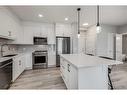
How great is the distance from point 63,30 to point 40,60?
2.15 metres

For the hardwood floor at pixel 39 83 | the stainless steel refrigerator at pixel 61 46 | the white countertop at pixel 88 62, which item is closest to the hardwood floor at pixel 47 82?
the hardwood floor at pixel 39 83

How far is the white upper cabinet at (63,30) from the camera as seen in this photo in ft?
16.4

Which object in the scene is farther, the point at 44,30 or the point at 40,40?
the point at 44,30

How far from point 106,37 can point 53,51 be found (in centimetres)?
349

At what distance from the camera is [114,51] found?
566 centimetres

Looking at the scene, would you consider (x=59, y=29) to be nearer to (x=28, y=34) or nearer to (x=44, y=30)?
(x=44, y=30)

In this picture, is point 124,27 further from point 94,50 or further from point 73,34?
point 73,34

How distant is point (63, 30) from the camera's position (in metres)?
5.09

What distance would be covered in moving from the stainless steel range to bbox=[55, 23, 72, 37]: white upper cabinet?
1415 millimetres

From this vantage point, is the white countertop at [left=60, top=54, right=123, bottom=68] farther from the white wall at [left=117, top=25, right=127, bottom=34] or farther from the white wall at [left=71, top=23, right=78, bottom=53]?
the white wall at [left=117, top=25, right=127, bottom=34]

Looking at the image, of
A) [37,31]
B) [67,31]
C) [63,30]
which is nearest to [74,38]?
[67,31]

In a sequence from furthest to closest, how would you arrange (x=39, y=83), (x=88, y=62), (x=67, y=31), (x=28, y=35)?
(x=67, y=31), (x=28, y=35), (x=39, y=83), (x=88, y=62)

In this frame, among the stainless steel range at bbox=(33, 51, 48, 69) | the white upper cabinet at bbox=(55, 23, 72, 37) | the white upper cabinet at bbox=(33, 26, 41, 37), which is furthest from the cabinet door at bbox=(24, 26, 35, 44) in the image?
the white upper cabinet at bbox=(55, 23, 72, 37)

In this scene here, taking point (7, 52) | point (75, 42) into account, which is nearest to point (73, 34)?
point (75, 42)
